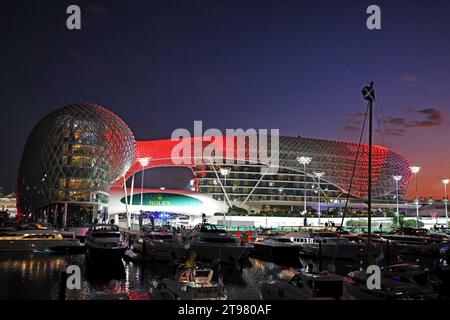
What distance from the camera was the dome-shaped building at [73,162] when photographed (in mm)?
70188

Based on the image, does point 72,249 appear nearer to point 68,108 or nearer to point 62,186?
point 62,186

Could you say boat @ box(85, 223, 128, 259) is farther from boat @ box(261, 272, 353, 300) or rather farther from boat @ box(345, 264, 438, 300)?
boat @ box(261, 272, 353, 300)

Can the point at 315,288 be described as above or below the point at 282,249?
above

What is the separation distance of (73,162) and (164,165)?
5677cm

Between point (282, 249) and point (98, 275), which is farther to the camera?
point (282, 249)

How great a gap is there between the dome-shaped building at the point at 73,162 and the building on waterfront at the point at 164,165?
0.17 meters

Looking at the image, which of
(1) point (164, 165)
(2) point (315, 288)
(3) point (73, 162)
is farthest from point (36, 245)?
(1) point (164, 165)

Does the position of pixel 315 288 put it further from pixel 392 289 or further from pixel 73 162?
pixel 73 162

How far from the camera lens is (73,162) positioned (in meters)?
69.9

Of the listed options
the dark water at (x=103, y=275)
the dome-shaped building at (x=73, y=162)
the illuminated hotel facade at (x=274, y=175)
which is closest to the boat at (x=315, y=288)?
the dark water at (x=103, y=275)

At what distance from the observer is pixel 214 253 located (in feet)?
103

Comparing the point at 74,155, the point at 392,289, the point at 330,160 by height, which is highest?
the point at 330,160

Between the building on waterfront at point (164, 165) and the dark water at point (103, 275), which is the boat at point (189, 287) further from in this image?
the building on waterfront at point (164, 165)

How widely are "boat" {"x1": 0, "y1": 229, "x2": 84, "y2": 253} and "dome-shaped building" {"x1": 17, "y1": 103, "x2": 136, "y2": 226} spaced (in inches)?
1319
